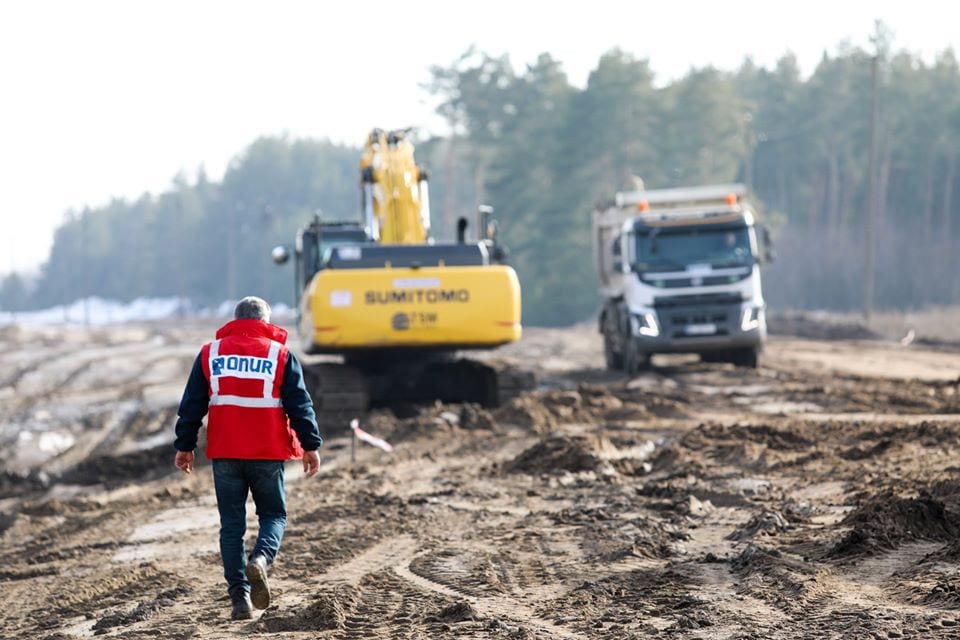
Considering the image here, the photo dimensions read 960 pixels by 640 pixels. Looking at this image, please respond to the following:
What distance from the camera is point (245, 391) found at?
25.6 feet

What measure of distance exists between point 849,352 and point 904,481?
23240mm

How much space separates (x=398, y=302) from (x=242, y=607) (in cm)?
1064

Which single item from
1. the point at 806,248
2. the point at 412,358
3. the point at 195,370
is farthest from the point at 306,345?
the point at 806,248

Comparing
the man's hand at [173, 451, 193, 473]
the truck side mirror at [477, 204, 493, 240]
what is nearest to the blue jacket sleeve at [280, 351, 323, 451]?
the man's hand at [173, 451, 193, 473]

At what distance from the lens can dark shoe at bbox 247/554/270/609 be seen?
7.37 metres

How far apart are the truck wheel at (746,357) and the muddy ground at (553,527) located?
4.43 meters

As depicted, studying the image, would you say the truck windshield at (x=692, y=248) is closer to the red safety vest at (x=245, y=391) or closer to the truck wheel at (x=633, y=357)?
the truck wheel at (x=633, y=357)

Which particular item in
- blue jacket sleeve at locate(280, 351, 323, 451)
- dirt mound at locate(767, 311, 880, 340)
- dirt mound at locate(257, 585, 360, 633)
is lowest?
dirt mound at locate(767, 311, 880, 340)

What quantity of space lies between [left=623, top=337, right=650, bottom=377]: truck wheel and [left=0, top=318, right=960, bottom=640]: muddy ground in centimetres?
372

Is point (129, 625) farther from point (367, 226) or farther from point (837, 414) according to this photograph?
point (367, 226)

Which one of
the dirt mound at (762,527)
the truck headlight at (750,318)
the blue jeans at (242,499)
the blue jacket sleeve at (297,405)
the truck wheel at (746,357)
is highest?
the blue jacket sleeve at (297,405)

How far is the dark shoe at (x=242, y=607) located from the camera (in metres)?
7.47

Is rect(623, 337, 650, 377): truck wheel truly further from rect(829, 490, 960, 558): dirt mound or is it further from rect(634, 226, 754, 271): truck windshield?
rect(829, 490, 960, 558): dirt mound

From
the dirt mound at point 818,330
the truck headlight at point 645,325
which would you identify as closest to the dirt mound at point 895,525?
the truck headlight at point 645,325
